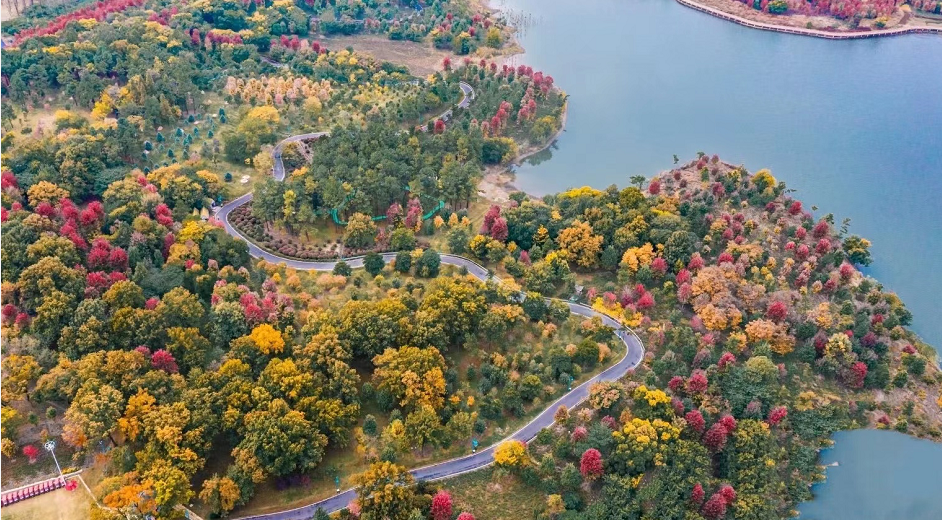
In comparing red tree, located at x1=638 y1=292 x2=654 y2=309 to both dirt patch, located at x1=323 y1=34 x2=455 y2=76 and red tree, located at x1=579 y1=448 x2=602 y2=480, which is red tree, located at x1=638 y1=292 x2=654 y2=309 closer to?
red tree, located at x1=579 y1=448 x2=602 y2=480

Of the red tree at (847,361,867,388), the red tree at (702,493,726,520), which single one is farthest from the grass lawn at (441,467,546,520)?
the red tree at (847,361,867,388)

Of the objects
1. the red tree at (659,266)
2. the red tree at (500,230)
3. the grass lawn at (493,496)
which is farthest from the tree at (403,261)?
the red tree at (659,266)

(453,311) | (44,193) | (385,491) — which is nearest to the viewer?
(385,491)

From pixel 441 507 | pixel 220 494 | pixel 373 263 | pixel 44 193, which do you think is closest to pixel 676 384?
pixel 441 507

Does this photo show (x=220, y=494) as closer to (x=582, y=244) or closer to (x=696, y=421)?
(x=696, y=421)

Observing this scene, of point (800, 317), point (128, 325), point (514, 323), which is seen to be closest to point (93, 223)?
point (128, 325)

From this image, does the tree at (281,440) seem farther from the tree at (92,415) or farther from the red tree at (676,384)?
the red tree at (676,384)

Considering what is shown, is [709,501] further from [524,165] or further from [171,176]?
[171,176]
